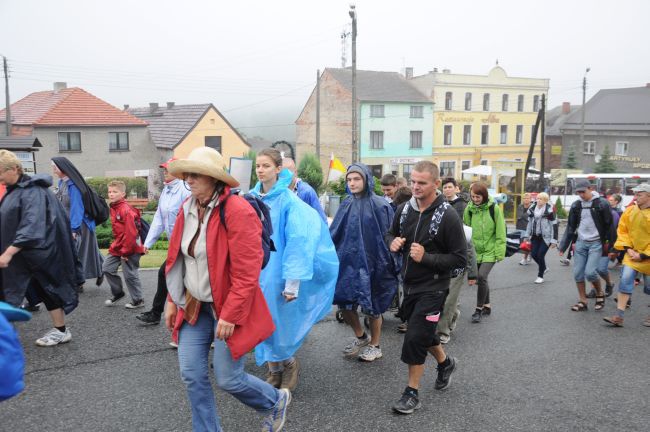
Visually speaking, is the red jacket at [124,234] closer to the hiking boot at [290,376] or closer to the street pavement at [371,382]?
the street pavement at [371,382]

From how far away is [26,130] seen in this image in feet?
127

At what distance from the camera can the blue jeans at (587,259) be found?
25.2ft

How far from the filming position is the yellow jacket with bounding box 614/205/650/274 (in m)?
6.82

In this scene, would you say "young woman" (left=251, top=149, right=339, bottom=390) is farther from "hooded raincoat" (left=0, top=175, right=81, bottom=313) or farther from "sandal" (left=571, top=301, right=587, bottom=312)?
"sandal" (left=571, top=301, right=587, bottom=312)

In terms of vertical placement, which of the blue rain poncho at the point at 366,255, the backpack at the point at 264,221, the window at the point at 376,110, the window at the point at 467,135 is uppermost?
the window at the point at 376,110

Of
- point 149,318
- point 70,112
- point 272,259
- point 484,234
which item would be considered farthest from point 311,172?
point 272,259

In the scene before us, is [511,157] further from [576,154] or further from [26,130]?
[26,130]

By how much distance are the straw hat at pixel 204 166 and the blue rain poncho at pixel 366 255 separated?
2.28 meters

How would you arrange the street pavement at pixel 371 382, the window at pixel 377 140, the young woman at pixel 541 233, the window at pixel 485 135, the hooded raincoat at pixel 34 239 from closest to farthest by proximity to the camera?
the street pavement at pixel 371 382, the hooded raincoat at pixel 34 239, the young woman at pixel 541 233, the window at pixel 377 140, the window at pixel 485 135

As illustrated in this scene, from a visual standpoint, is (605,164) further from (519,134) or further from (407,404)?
(407,404)

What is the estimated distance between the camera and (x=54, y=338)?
18.6ft

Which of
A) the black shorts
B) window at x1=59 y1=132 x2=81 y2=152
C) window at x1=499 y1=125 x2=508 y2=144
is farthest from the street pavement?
window at x1=499 y1=125 x2=508 y2=144

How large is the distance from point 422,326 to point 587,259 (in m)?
4.54

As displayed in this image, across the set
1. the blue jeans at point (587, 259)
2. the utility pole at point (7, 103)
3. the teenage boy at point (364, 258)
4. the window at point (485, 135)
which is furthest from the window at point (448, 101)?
the teenage boy at point (364, 258)
